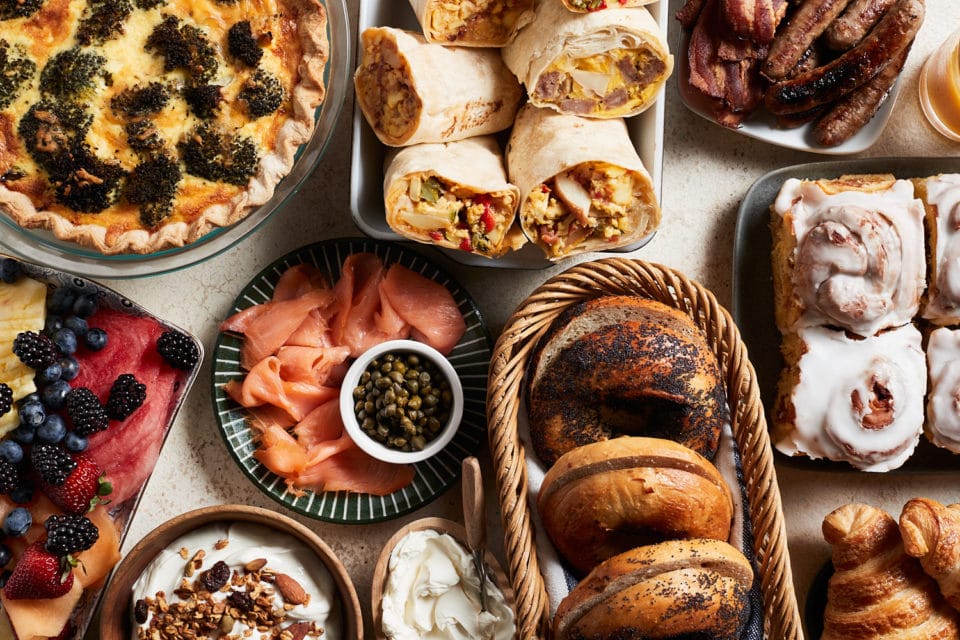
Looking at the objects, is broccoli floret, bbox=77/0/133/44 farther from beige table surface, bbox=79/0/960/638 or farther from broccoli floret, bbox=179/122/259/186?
beige table surface, bbox=79/0/960/638

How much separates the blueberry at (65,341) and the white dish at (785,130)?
1.83 m

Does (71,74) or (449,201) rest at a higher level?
(71,74)

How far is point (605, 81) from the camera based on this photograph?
2.31 m

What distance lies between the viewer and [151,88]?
221 cm

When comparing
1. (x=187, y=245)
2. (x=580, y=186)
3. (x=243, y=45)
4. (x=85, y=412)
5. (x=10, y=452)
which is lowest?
(x=10, y=452)

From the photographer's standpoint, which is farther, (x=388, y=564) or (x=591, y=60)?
Result: (x=388, y=564)

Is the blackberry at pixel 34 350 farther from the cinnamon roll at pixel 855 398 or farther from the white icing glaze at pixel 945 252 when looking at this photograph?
the white icing glaze at pixel 945 252

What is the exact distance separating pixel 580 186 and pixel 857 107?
3.09 ft

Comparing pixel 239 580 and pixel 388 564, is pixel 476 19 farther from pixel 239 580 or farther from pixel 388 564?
pixel 239 580

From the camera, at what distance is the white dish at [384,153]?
238cm

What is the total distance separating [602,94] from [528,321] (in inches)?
24.0

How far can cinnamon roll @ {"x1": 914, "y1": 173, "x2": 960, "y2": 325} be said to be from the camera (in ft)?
8.39

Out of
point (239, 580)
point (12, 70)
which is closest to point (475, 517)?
point (239, 580)

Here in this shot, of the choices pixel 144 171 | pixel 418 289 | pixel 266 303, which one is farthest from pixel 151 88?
pixel 418 289
